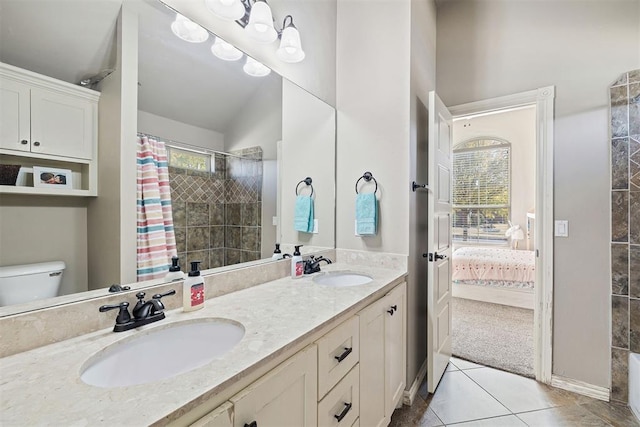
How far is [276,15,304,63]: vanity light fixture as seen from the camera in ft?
5.48

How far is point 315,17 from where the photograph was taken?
198cm

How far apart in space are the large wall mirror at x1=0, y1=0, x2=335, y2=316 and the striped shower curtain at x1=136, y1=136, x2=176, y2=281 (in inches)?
1.4

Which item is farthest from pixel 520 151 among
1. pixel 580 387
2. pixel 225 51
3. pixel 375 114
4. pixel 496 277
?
pixel 225 51

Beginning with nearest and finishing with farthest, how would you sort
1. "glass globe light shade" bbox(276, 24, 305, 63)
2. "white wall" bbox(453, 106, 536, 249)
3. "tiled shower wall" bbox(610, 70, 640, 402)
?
"glass globe light shade" bbox(276, 24, 305, 63), "tiled shower wall" bbox(610, 70, 640, 402), "white wall" bbox(453, 106, 536, 249)

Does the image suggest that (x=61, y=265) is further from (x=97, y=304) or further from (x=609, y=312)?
(x=609, y=312)

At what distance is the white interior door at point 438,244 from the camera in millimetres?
1862

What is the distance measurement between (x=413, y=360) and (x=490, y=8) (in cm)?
277

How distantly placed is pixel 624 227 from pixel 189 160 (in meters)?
2.56

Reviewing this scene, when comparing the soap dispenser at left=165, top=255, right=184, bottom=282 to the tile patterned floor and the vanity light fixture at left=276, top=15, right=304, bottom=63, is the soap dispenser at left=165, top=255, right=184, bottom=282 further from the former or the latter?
Result: the tile patterned floor

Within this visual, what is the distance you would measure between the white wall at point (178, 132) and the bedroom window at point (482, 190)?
199 inches

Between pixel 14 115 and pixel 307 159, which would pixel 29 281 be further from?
pixel 307 159

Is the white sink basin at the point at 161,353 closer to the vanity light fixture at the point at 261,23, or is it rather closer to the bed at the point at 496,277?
the vanity light fixture at the point at 261,23

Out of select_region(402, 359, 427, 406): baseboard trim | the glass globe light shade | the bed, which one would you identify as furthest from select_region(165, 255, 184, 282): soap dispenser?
the bed

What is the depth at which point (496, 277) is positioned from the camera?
12.2ft
